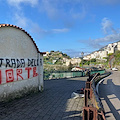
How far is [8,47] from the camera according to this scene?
753 cm

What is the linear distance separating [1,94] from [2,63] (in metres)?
Result: 1.62

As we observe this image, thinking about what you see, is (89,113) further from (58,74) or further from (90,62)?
(90,62)

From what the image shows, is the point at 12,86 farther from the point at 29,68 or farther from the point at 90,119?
the point at 90,119

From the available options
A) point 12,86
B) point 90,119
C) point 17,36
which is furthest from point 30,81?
point 90,119

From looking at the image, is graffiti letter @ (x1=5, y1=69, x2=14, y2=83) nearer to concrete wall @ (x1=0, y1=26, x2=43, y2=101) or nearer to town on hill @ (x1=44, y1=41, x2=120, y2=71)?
concrete wall @ (x1=0, y1=26, x2=43, y2=101)

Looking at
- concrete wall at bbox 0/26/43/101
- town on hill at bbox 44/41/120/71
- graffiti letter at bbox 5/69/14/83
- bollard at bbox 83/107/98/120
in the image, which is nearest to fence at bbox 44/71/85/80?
concrete wall at bbox 0/26/43/101

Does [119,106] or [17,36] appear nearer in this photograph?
[119,106]

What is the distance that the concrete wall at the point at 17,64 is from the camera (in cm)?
719

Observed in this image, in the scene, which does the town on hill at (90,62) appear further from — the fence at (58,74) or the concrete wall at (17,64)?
the concrete wall at (17,64)

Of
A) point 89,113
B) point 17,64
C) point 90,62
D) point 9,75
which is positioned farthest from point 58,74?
point 90,62

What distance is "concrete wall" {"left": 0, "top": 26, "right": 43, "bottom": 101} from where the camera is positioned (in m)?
7.19

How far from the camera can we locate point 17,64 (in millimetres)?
8156

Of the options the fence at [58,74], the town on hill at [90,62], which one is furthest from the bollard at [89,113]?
the town on hill at [90,62]

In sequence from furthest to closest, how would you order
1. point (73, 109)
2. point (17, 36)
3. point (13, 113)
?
point (17, 36)
point (73, 109)
point (13, 113)
